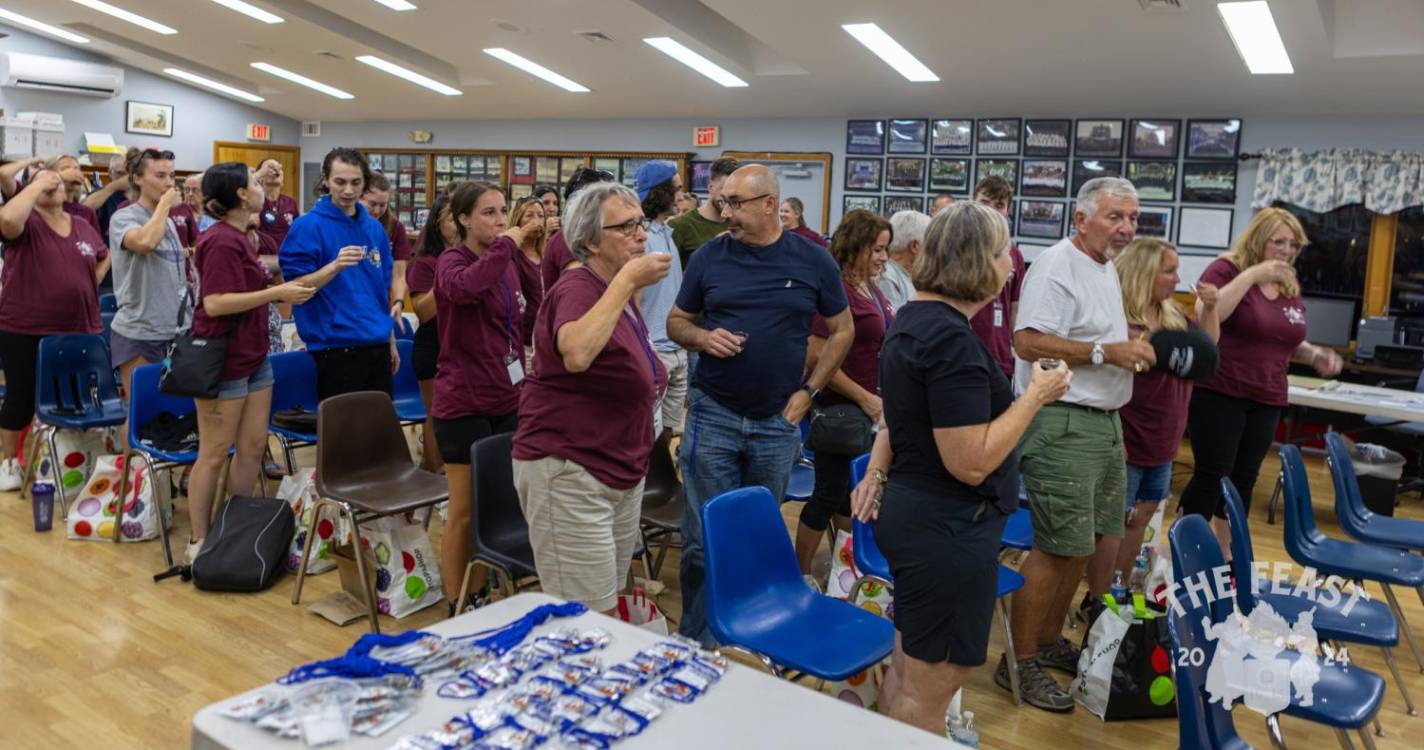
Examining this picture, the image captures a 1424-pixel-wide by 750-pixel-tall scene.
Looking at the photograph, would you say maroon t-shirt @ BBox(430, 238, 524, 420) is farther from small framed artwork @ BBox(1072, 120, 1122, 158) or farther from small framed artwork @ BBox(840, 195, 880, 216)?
small framed artwork @ BBox(840, 195, 880, 216)

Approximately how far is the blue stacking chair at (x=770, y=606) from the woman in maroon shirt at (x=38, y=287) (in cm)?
370

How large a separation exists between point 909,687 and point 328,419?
234 centimetres

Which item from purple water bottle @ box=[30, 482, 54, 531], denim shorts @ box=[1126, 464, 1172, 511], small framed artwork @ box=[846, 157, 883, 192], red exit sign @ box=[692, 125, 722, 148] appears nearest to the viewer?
denim shorts @ box=[1126, 464, 1172, 511]

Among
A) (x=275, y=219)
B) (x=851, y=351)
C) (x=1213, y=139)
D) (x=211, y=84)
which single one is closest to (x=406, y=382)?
(x=275, y=219)

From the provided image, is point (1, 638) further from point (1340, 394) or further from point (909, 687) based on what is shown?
point (1340, 394)

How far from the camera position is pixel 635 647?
6.36 ft

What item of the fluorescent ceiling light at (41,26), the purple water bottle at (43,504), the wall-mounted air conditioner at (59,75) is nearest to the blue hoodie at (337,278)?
the purple water bottle at (43,504)

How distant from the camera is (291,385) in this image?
4746 millimetres

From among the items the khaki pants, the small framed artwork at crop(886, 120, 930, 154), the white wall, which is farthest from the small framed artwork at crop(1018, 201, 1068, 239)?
the white wall

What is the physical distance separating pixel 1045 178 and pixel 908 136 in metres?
1.39

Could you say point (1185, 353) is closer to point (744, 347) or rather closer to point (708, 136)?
point (744, 347)

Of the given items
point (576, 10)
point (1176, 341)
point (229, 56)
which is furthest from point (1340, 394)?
point (229, 56)

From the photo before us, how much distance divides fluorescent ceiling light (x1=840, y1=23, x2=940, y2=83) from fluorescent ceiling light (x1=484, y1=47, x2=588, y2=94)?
12.0ft

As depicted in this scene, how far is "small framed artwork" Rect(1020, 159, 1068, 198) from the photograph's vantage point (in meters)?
9.43
